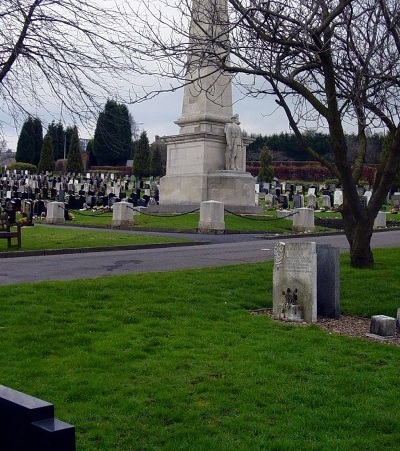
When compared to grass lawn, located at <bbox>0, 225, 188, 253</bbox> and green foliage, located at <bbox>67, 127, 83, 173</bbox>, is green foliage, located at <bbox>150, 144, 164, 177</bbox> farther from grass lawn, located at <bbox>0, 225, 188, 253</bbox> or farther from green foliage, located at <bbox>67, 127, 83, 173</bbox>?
grass lawn, located at <bbox>0, 225, 188, 253</bbox>

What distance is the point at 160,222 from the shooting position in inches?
1047

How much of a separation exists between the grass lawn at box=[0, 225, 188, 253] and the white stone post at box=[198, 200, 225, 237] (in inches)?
109

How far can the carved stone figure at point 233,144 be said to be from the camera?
1144 inches

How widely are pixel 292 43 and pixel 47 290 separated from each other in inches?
211

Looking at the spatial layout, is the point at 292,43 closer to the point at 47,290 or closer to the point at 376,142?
the point at 47,290

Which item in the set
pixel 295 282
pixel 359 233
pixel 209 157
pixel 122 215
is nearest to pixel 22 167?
pixel 209 157

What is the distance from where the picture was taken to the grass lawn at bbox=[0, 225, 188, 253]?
18.7m

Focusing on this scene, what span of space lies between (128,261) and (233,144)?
48.8 feet

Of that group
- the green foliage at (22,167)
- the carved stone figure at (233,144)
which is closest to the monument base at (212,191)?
the carved stone figure at (233,144)

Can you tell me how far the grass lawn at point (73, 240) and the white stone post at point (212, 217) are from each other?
2766mm

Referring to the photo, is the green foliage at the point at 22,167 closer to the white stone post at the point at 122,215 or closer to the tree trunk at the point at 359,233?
the white stone post at the point at 122,215

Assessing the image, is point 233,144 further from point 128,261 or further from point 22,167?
point 22,167

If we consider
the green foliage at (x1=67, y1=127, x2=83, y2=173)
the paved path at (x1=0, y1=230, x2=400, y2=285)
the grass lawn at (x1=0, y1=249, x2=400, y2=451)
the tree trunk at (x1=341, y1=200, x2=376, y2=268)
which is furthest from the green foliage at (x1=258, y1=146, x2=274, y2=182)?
the grass lawn at (x1=0, y1=249, x2=400, y2=451)

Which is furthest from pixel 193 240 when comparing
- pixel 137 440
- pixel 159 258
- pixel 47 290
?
pixel 137 440
